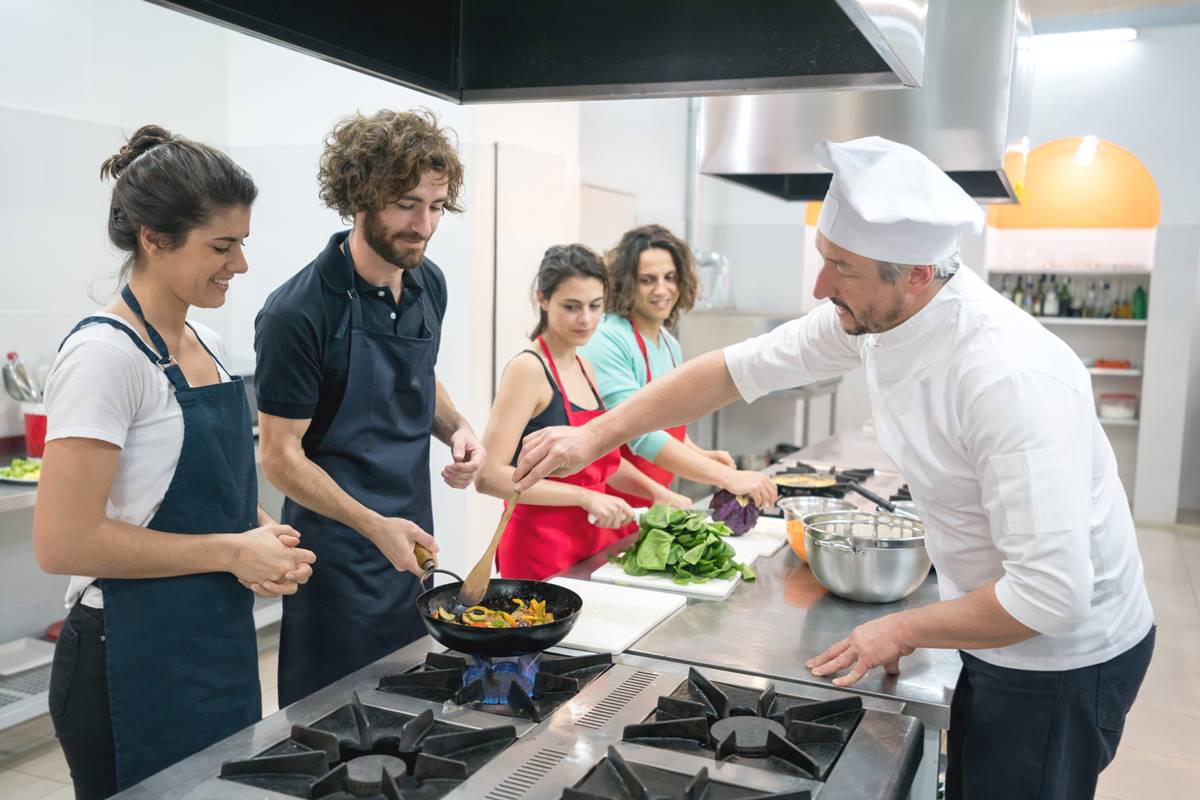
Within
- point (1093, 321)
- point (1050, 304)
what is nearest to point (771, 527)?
point (1093, 321)

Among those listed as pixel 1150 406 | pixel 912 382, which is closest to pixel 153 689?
pixel 912 382

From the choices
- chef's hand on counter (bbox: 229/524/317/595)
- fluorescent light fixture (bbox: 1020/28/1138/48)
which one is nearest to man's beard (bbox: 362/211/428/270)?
chef's hand on counter (bbox: 229/524/317/595)

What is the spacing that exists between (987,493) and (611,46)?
953mm

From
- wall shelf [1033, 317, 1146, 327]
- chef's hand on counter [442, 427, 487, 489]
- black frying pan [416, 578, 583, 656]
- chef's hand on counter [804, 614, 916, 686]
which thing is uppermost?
wall shelf [1033, 317, 1146, 327]

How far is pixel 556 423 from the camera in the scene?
2557 mm

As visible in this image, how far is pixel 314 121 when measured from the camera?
4094 mm

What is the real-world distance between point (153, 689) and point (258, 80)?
330 cm

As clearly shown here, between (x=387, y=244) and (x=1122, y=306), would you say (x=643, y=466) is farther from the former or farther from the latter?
(x=1122, y=306)

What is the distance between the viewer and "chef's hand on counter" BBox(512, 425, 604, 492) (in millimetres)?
1856

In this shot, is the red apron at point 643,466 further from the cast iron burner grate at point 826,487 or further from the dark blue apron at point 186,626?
the dark blue apron at point 186,626

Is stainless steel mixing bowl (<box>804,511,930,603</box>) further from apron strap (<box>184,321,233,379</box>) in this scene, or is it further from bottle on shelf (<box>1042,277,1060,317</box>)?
bottle on shelf (<box>1042,277,1060,317</box>)

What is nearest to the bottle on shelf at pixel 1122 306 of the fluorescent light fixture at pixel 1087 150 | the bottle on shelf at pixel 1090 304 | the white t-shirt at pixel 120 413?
the bottle on shelf at pixel 1090 304

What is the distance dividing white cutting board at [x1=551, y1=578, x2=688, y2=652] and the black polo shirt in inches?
24.2

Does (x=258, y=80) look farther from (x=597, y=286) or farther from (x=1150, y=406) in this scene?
(x=1150, y=406)
